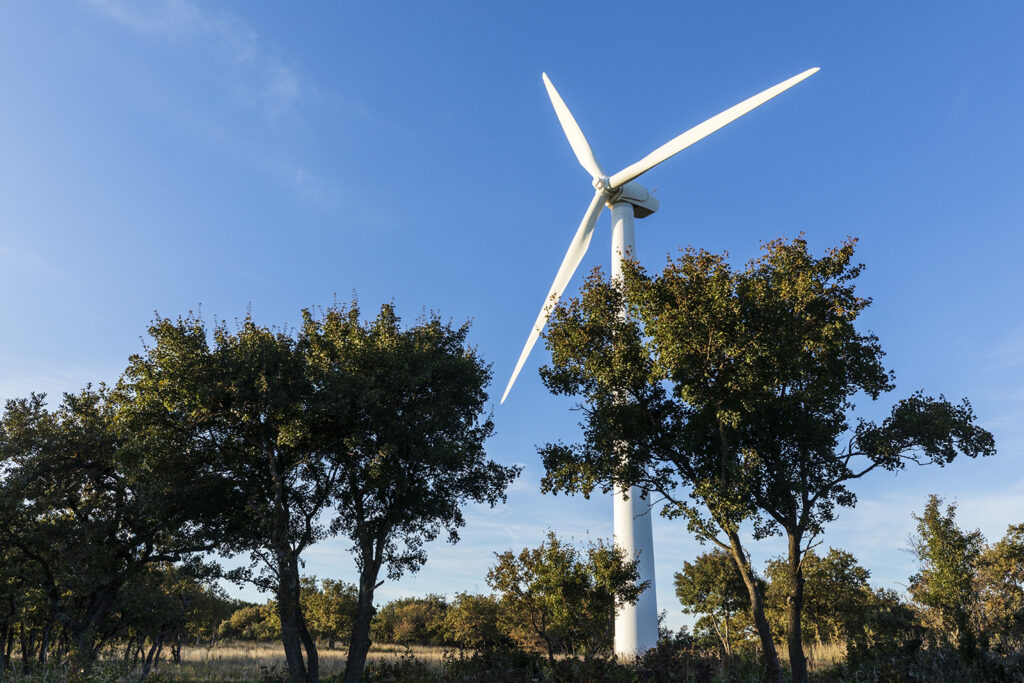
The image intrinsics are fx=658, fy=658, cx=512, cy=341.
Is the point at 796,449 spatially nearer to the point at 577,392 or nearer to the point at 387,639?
the point at 577,392

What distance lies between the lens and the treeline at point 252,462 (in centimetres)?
2511

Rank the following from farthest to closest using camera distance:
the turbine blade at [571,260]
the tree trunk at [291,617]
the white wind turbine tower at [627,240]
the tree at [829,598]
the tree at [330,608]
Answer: the tree at [330,608]
the tree at [829,598]
the turbine blade at [571,260]
the white wind turbine tower at [627,240]
the tree trunk at [291,617]

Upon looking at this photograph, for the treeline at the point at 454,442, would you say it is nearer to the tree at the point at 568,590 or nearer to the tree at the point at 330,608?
the tree at the point at 568,590

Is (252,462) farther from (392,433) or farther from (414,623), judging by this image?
(414,623)

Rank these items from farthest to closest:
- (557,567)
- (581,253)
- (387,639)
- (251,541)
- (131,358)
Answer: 1. (387,639)
2. (581,253)
3. (557,567)
4. (251,541)
5. (131,358)

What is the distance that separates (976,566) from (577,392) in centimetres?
3314

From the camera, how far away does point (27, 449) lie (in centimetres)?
3056

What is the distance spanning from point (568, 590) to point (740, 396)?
1491cm

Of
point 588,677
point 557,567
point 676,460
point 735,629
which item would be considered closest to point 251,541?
point 557,567

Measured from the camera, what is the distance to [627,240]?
44.0m

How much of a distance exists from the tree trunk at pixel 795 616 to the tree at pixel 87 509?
2304 cm

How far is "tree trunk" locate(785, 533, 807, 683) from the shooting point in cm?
2200

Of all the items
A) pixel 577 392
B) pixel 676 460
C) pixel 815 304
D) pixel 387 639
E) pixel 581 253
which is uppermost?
pixel 581 253

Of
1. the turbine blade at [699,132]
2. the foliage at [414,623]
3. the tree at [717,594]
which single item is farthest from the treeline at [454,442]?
the foliage at [414,623]
